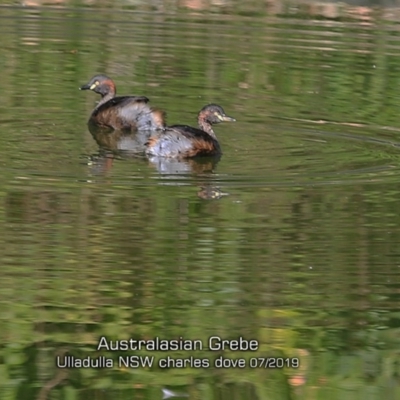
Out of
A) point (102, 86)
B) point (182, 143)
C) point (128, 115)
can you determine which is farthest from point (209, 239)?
point (102, 86)

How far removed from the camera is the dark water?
673cm

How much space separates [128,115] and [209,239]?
4868 millimetres

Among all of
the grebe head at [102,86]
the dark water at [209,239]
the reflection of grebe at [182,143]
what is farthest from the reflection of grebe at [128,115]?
the reflection of grebe at [182,143]

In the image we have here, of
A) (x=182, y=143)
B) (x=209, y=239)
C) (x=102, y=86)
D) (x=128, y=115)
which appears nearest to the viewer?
(x=209, y=239)

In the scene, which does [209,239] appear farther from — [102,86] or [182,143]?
[102,86]

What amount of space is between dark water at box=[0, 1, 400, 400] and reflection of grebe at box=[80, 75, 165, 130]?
33 centimetres

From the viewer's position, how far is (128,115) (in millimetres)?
13391

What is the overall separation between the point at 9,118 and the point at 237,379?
6.48 meters

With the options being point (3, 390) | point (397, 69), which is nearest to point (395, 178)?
point (3, 390)

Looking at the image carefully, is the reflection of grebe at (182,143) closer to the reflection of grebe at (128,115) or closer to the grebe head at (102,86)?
the reflection of grebe at (128,115)

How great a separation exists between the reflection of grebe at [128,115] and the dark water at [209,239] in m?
0.33

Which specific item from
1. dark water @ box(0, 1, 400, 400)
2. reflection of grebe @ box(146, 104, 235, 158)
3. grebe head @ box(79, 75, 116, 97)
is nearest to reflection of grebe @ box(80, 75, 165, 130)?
dark water @ box(0, 1, 400, 400)

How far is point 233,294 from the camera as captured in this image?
25.2 feet

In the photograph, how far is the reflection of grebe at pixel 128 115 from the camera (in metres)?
13.1
